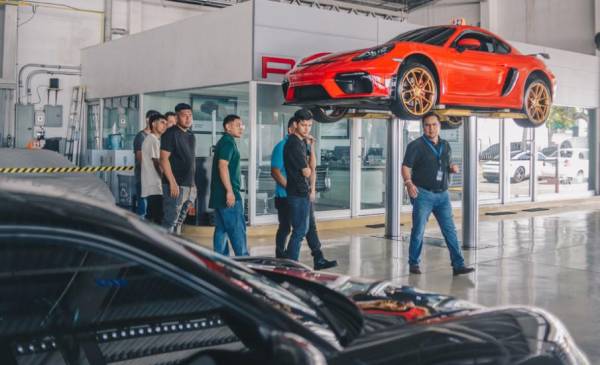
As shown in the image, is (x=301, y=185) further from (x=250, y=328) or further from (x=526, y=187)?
(x=526, y=187)

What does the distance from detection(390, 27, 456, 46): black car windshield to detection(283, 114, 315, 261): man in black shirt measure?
8.33 feet

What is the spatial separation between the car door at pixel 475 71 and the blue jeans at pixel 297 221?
8.90ft

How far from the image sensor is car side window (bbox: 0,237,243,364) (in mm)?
1495

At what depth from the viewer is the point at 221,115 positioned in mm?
11180

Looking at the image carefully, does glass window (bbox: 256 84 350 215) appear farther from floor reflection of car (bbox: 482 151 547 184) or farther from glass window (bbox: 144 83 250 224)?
floor reflection of car (bbox: 482 151 547 184)

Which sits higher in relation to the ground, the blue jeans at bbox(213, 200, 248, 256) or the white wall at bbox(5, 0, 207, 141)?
the white wall at bbox(5, 0, 207, 141)

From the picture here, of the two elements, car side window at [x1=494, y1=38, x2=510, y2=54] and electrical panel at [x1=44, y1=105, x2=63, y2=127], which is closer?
car side window at [x1=494, y1=38, x2=510, y2=54]

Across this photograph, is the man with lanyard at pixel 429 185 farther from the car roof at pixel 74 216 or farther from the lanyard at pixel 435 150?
the car roof at pixel 74 216

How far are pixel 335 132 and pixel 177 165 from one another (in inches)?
193

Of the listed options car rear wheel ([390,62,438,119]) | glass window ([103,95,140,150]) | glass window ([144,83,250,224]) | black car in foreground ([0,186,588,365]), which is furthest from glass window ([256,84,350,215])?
black car in foreground ([0,186,588,365])

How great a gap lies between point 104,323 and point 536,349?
54.9 inches

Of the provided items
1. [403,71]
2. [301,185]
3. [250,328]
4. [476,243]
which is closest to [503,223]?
[476,243]

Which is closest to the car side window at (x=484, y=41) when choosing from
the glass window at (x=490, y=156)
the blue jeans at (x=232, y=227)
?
the blue jeans at (x=232, y=227)

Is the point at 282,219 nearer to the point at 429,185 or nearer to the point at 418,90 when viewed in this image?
the point at 429,185
